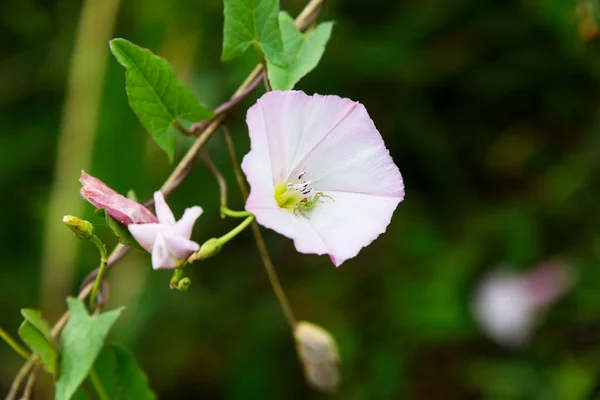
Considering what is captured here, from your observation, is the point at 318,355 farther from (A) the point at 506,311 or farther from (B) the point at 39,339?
(A) the point at 506,311

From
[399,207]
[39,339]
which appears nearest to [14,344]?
[39,339]

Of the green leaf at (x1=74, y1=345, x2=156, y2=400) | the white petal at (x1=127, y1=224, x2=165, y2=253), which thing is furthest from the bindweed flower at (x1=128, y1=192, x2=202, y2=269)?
the green leaf at (x1=74, y1=345, x2=156, y2=400)

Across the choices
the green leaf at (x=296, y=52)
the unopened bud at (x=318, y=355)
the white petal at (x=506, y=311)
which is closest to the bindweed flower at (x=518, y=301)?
the white petal at (x=506, y=311)

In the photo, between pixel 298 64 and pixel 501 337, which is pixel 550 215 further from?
pixel 298 64

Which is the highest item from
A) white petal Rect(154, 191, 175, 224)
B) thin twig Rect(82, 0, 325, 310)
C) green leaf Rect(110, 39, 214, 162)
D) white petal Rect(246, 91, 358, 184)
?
green leaf Rect(110, 39, 214, 162)

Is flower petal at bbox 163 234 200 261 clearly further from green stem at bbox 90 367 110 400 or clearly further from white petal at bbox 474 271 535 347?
white petal at bbox 474 271 535 347
